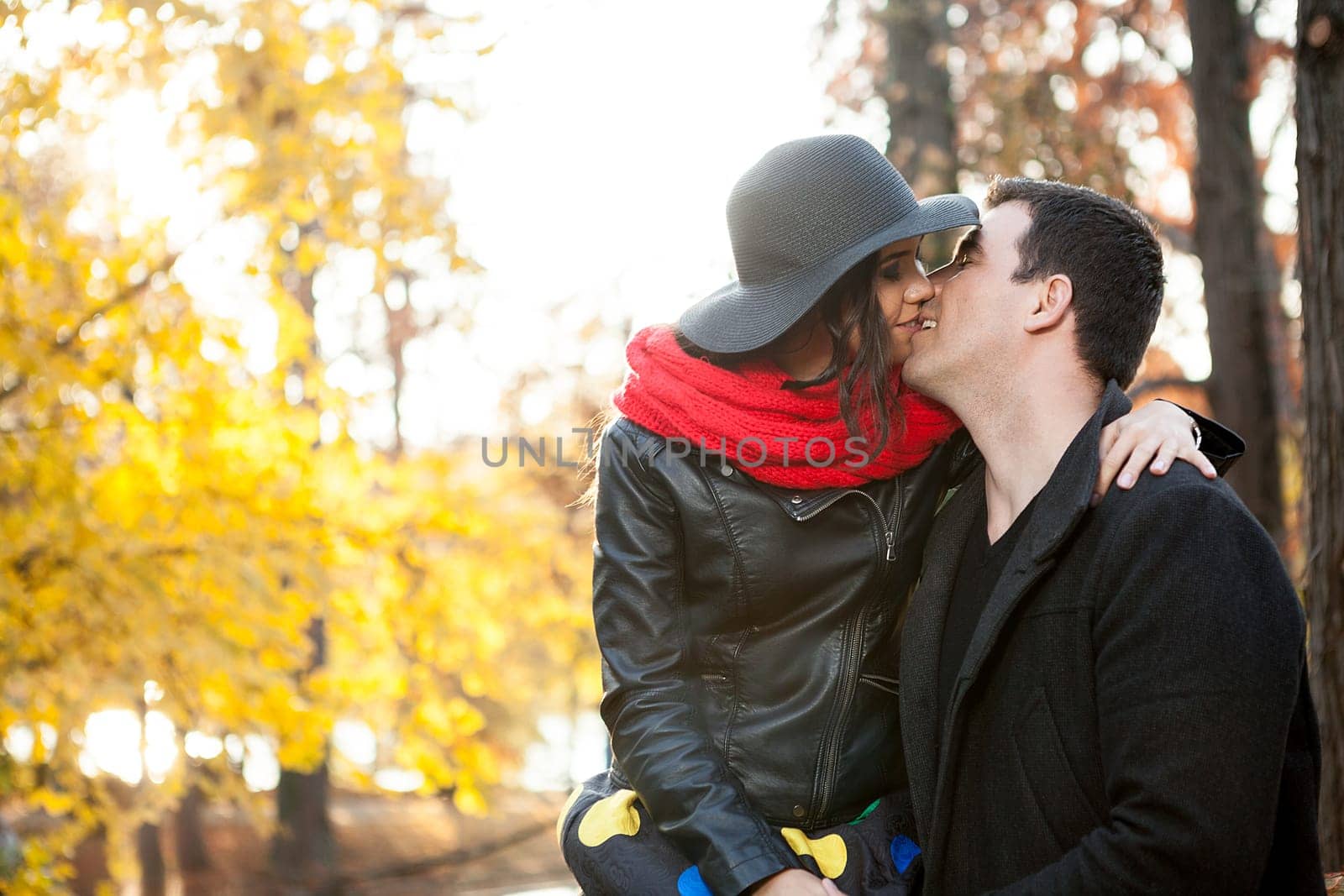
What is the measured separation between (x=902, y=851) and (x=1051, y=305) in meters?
1.10

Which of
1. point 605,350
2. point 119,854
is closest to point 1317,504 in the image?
point 119,854

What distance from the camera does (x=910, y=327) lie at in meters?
2.42

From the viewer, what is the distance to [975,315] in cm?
235

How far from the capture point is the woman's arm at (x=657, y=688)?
81.3 inches

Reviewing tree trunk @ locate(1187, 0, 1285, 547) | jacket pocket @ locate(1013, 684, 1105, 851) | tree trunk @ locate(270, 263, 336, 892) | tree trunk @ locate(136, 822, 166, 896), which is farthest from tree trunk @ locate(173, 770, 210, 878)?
jacket pocket @ locate(1013, 684, 1105, 851)

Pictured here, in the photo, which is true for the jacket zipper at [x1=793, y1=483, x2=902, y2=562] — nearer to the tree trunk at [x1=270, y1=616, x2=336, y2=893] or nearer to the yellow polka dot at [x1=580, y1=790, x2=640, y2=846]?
the yellow polka dot at [x1=580, y1=790, x2=640, y2=846]

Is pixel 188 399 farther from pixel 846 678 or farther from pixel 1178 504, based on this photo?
pixel 1178 504

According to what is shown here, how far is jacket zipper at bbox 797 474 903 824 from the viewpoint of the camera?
2.22 meters

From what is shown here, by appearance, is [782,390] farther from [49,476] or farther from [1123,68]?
[1123,68]

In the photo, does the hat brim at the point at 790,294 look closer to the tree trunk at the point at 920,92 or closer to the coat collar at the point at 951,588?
the coat collar at the point at 951,588

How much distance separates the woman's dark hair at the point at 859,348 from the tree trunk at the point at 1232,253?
19.7 feet

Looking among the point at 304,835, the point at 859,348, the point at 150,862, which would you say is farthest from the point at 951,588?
the point at 150,862

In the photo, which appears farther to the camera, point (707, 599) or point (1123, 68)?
point (1123, 68)

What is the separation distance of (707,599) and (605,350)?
1032cm
